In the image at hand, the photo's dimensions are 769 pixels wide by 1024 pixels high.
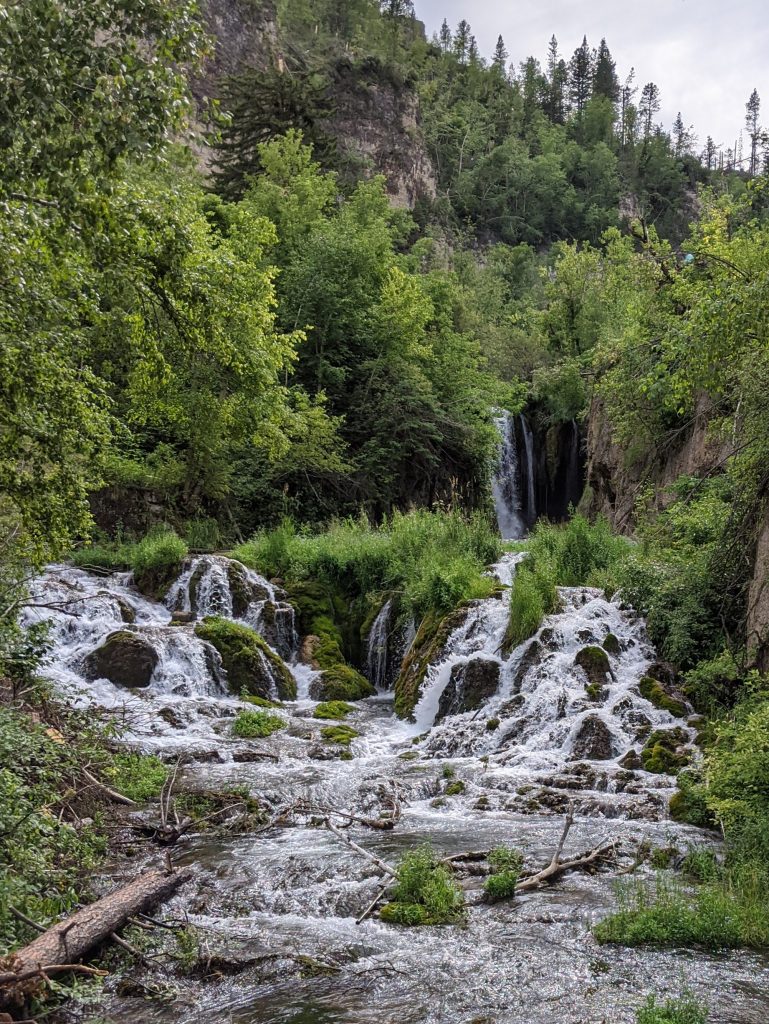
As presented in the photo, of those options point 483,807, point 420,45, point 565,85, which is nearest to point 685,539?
point 483,807

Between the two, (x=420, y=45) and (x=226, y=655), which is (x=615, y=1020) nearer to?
(x=226, y=655)

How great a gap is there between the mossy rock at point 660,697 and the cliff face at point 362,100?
4956 cm

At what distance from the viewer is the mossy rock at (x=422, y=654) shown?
45.0 ft

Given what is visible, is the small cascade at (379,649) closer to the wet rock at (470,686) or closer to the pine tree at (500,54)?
the wet rock at (470,686)

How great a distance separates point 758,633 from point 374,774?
5.19 m

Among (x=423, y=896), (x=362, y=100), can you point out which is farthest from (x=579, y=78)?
(x=423, y=896)

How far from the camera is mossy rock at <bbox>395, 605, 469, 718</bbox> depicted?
1372cm

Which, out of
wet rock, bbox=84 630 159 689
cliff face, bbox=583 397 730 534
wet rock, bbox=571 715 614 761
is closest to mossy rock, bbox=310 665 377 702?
wet rock, bbox=84 630 159 689

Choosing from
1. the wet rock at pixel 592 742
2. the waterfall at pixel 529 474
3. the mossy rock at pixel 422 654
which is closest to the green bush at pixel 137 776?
the mossy rock at pixel 422 654

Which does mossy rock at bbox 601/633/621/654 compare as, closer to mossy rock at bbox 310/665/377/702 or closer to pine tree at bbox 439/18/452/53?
mossy rock at bbox 310/665/377/702

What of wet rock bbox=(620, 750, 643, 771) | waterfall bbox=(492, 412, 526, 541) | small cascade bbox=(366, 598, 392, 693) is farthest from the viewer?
waterfall bbox=(492, 412, 526, 541)

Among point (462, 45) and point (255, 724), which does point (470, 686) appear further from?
point (462, 45)

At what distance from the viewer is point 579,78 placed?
105 m

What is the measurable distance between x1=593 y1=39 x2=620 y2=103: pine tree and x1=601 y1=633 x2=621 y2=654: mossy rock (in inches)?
4220
